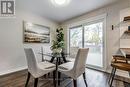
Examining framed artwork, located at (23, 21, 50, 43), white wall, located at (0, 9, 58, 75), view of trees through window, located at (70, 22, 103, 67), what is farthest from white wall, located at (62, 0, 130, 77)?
framed artwork, located at (23, 21, 50, 43)

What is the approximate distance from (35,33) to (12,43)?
Result: 1.00m

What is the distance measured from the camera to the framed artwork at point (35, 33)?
3545mm

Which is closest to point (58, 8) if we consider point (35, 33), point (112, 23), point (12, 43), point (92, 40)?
point (35, 33)

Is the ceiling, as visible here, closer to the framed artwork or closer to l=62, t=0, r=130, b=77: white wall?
l=62, t=0, r=130, b=77: white wall

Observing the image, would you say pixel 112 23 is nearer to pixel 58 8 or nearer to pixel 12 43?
pixel 58 8

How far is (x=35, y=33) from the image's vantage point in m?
3.85

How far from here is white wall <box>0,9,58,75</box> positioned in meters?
2.94

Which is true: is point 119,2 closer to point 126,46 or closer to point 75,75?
point 126,46

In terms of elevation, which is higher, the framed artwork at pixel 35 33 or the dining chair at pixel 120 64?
the framed artwork at pixel 35 33

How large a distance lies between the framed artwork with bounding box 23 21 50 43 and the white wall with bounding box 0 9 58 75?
0.18 meters

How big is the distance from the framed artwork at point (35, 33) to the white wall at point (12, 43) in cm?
18

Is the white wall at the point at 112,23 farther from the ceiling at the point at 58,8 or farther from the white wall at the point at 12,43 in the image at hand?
the white wall at the point at 12,43

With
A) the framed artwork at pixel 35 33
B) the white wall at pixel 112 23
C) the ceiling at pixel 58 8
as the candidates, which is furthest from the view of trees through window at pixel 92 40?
the framed artwork at pixel 35 33

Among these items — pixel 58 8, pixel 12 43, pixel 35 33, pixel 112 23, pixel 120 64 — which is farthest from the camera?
pixel 35 33
